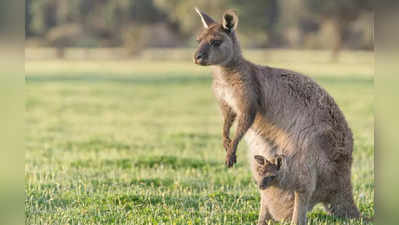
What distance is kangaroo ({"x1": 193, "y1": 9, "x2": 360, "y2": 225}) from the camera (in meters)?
4.02

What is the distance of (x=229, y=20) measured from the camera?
394 centimetres

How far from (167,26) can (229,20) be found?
40.8 metres

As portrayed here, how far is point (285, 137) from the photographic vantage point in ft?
13.5

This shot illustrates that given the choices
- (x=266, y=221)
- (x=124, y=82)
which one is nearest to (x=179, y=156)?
(x=266, y=221)

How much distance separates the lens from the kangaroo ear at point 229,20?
12.7 ft

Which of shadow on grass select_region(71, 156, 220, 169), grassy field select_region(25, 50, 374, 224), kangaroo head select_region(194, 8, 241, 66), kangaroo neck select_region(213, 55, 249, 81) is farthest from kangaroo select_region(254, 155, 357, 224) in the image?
shadow on grass select_region(71, 156, 220, 169)

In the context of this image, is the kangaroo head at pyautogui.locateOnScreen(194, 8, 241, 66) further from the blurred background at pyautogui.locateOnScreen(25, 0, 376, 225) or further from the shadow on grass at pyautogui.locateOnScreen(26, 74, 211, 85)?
the shadow on grass at pyautogui.locateOnScreen(26, 74, 211, 85)

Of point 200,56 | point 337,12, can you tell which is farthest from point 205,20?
point 337,12

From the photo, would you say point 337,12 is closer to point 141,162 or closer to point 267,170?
point 141,162

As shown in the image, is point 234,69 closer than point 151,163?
Yes

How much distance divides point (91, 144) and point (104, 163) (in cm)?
218

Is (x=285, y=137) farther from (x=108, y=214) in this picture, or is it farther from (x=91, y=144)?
(x=91, y=144)

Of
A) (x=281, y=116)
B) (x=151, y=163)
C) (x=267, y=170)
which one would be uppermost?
(x=281, y=116)

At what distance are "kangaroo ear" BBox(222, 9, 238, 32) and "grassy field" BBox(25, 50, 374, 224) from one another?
1546mm
